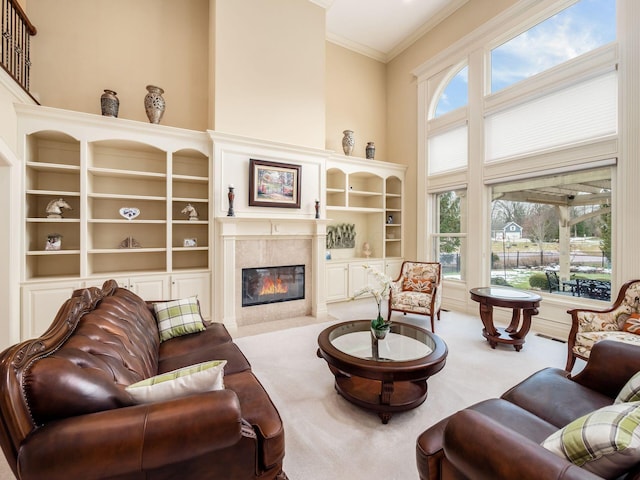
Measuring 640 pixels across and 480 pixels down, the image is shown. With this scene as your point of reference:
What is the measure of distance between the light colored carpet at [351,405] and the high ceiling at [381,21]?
5422 millimetres

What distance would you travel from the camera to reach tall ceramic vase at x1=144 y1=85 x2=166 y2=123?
12.4 ft

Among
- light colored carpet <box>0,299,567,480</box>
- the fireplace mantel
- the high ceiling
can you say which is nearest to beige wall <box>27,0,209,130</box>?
the fireplace mantel

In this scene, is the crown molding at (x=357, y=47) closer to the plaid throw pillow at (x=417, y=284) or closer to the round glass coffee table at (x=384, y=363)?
the plaid throw pillow at (x=417, y=284)

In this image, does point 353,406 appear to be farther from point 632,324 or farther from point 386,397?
point 632,324

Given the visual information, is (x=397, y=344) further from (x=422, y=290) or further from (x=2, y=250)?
(x=2, y=250)

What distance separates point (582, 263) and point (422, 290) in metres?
2.00

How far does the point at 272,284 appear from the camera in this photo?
4395mm

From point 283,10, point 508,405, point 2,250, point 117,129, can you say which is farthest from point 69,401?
point 283,10

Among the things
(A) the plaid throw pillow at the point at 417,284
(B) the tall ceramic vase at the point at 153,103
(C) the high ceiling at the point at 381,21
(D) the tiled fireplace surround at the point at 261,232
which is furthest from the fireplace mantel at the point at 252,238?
(C) the high ceiling at the point at 381,21

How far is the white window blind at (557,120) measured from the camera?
3367 mm

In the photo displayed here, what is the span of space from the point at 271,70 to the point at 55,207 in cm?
344

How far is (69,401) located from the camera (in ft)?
3.05

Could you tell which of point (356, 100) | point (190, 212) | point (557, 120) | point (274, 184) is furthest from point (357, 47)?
point (190, 212)

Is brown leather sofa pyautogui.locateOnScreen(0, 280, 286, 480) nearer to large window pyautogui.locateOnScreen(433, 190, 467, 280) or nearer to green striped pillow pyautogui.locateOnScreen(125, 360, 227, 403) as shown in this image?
green striped pillow pyautogui.locateOnScreen(125, 360, 227, 403)
